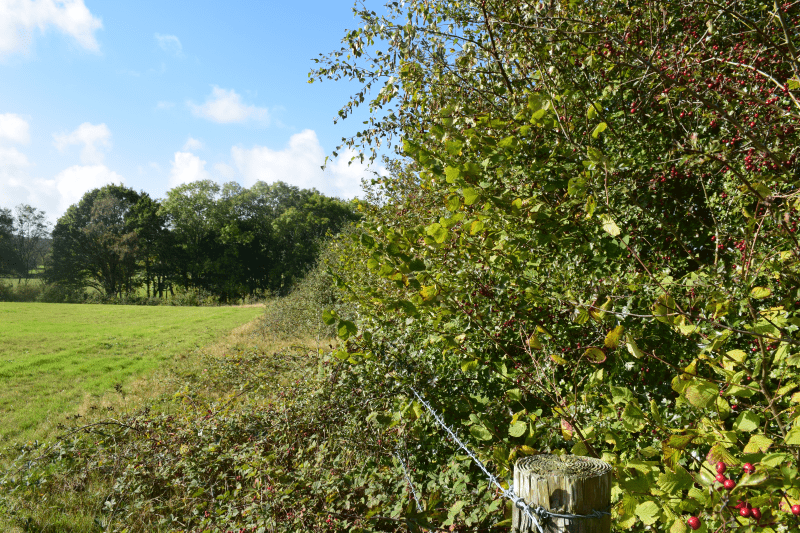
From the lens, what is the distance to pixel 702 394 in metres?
1.36

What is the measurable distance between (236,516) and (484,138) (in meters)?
3.56

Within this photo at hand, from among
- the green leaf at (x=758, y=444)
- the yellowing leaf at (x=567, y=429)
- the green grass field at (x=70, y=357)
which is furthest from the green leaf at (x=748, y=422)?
the green grass field at (x=70, y=357)

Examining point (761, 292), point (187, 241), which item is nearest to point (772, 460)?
point (761, 292)

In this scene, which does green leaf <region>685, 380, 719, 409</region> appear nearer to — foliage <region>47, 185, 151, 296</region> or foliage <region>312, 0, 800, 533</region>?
foliage <region>312, 0, 800, 533</region>

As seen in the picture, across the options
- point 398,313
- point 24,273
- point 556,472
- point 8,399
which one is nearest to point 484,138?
point 398,313

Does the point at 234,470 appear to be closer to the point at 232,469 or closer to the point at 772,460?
the point at 232,469

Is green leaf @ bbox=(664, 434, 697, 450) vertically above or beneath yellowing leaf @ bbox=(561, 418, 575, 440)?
above

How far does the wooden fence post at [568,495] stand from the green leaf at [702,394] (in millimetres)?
353

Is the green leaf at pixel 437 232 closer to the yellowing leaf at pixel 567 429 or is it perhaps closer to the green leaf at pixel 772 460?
the yellowing leaf at pixel 567 429

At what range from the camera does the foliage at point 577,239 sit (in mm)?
2061

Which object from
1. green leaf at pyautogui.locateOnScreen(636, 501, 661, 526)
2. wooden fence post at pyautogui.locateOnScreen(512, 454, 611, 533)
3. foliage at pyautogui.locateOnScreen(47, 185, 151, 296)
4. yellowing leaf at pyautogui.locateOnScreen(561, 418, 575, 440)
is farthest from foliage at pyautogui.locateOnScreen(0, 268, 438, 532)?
foliage at pyautogui.locateOnScreen(47, 185, 151, 296)

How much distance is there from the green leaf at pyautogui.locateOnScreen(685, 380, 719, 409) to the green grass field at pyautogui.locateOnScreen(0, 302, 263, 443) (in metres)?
8.23

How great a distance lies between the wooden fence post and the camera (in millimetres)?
1366

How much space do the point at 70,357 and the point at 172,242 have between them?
40.9 metres
